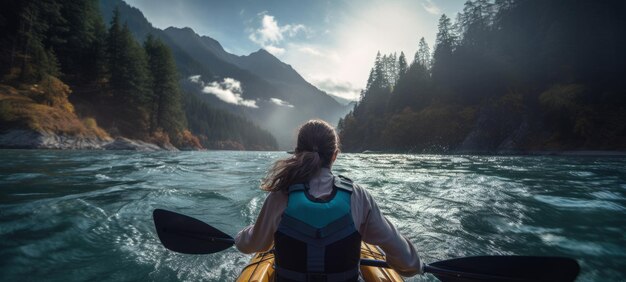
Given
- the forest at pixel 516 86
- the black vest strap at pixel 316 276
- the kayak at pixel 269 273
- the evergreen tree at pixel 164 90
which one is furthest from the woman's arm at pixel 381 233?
the evergreen tree at pixel 164 90

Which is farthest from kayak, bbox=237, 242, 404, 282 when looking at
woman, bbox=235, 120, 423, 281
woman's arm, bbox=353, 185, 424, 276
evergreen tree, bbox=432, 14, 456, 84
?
evergreen tree, bbox=432, 14, 456, 84

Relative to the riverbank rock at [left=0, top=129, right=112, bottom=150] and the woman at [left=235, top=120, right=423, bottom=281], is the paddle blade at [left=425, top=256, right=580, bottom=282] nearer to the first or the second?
the woman at [left=235, top=120, right=423, bottom=281]

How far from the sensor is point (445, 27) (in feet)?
199

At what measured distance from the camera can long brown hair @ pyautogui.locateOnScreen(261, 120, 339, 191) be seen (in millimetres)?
2158

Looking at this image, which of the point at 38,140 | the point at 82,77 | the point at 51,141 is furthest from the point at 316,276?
the point at 82,77

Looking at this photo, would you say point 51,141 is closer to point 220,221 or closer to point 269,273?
point 220,221

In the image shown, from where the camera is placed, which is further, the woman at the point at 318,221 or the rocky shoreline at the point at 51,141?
the rocky shoreline at the point at 51,141

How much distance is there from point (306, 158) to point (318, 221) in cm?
47

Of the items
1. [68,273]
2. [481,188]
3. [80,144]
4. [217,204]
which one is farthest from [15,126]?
[481,188]

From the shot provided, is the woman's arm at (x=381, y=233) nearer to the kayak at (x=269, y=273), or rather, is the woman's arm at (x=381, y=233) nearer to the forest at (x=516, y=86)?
the kayak at (x=269, y=273)

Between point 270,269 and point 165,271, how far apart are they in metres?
1.84

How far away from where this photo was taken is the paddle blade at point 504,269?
2.60m

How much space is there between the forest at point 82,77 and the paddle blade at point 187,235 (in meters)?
26.8

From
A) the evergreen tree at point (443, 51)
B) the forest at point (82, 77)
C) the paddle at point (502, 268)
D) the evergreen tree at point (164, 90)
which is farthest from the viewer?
the evergreen tree at point (443, 51)
